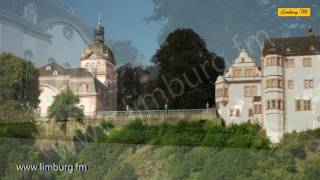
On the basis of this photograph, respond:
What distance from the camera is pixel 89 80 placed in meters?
14.0

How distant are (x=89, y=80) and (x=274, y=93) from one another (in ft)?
14.5

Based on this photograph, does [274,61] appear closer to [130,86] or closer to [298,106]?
[298,106]

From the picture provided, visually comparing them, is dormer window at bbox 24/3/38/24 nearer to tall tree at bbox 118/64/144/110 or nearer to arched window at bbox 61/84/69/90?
arched window at bbox 61/84/69/90

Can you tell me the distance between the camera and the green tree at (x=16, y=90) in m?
13.3

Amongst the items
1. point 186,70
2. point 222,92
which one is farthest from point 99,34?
point 222,92

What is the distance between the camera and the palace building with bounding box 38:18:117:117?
13.6m

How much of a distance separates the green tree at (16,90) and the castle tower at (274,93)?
5265 mm

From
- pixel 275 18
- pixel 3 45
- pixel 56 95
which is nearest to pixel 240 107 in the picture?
pixel 275 18

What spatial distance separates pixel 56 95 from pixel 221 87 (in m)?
3.85

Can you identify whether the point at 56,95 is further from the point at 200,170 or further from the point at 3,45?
the point at 200,170

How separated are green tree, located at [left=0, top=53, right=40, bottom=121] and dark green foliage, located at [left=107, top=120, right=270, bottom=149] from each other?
212 cm

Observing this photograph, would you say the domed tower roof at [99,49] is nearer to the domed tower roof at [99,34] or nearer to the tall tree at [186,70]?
the domed tower roof at [99,34]

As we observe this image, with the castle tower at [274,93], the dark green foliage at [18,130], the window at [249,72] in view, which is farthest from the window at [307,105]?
the dark green foliage at [18,130]

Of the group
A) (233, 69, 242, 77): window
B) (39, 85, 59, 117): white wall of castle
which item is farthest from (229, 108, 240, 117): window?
(39, 85, 59, 117): white wall of castle
